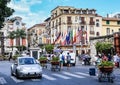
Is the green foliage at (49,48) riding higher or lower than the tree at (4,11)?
lower

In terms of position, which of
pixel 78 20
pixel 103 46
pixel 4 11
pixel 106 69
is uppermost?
pixel 78 20

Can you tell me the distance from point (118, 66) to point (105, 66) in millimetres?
17783

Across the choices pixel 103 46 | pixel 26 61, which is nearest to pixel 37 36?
pixel 103 46

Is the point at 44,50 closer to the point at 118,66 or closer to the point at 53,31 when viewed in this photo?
the point at 53,31

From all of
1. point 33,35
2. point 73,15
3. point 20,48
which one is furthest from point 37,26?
point 73,15

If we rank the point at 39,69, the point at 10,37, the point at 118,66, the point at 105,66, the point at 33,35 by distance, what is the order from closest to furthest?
the point at 105,66 < the point at 39,69 < the point at 118,66 < the point at 10,37 < the point at 33,35

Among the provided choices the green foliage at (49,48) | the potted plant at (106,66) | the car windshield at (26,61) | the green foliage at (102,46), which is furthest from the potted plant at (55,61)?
the green foliage at (49,48)

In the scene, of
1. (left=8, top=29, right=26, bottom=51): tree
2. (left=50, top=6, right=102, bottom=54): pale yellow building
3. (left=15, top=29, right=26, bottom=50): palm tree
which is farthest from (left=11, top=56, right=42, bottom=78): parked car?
(left=15, top=29, right=26, bottom=50): palm tree

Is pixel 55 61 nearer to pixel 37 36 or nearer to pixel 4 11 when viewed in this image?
pixel 4 11

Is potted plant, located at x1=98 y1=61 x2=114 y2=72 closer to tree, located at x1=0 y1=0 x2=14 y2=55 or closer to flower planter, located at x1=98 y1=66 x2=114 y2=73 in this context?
flower planter, located at x1=98 y1=66 x2=114 y2=73

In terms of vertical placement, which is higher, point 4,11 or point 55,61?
point 4,11

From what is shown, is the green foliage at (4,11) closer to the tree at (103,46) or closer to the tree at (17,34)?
the tree at (103,46)

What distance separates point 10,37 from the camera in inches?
4599

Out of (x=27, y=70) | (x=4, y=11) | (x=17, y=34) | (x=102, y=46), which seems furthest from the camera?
(x=17, y=34)
